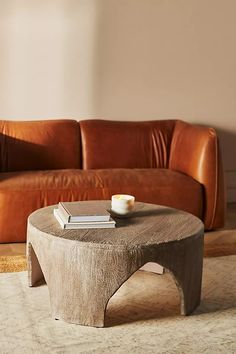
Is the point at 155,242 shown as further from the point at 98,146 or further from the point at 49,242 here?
the point at 98,146

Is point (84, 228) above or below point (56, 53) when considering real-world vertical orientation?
below

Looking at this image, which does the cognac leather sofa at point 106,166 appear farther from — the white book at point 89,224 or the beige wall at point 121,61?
the white book at point 89,224

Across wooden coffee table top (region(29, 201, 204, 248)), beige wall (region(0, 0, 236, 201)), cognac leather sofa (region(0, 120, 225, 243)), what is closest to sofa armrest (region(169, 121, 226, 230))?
cognac leather sofa (region(0, 120, 225, 243))

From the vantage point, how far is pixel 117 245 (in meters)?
2.09

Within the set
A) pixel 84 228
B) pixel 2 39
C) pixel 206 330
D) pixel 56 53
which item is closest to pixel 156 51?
pixel 56 53

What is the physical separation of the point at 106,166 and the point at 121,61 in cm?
86

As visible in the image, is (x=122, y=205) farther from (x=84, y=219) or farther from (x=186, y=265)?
(x=186, y=265)

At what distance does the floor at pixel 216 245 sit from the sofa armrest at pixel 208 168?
75mm

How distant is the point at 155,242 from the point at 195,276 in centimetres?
31

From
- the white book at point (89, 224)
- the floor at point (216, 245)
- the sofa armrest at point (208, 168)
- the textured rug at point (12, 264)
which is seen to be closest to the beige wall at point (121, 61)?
the sofa armrest at point (208, 168)

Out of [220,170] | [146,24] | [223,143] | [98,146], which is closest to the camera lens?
[220,170]

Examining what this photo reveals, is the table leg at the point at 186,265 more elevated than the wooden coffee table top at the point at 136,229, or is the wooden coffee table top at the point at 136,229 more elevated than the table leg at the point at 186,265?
the wooden coffee table top at the point at 136,229

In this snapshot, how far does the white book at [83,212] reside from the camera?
2.27 m

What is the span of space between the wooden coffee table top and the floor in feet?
1.96
